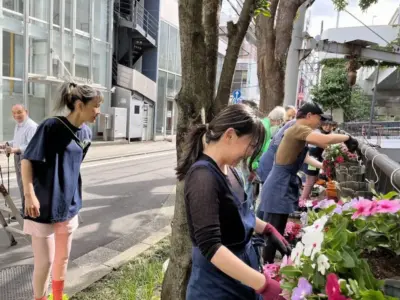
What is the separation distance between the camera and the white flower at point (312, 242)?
4.19 feet

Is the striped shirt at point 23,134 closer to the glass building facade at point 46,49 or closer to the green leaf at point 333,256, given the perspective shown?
the green leaf at point 333,256

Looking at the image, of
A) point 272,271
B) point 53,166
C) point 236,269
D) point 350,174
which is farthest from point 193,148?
point 350,174

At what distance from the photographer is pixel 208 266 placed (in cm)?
167

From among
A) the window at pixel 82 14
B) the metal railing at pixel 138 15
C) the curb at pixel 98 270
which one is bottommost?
the curb at pixel 98 270

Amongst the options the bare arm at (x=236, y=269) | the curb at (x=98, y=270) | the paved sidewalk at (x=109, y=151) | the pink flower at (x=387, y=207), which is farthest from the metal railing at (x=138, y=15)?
the pink flower at (x=387, y=207)

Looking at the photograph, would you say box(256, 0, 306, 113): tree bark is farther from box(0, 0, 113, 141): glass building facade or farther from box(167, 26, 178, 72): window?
box(167, 26, 178, 72): window

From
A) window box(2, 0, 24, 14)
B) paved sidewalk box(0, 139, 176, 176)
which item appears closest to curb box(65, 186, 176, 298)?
paved sidewalk box(0, 139, 176, 176)

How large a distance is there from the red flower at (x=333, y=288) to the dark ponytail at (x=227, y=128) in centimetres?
69

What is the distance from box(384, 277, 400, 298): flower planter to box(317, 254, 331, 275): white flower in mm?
206

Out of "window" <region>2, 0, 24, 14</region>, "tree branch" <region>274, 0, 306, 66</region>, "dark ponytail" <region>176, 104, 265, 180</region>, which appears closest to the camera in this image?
"dark ponytail" <region>176, 104, 265, 180</region>

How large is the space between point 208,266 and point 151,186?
730cm

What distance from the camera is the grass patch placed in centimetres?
315

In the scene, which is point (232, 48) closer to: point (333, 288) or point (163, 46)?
point (333, 288)

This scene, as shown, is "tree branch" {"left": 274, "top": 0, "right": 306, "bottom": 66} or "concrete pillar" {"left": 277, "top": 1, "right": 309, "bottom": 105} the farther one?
"concrete pillar" {"left": 277, "top": 1, "right": 309, "bottom": 105}
